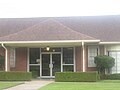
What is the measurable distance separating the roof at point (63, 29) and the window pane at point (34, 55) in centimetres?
208

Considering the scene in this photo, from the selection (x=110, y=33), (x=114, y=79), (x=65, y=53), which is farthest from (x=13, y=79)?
(x=110, y=33)

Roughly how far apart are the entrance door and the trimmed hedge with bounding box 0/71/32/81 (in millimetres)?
4333

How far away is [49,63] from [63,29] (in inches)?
144

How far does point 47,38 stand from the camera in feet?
92.3

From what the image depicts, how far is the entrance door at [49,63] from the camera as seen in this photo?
3177 centimetres

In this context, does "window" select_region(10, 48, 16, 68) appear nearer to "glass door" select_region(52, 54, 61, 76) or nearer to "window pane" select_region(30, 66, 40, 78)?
"window pane" select_region(30, 66, 40, 78)

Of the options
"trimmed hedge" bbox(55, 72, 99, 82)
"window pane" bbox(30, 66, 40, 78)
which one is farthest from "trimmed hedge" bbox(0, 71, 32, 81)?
"window pane" bbox(30, 66, 40, 78)

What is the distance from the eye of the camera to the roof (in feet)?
94.0

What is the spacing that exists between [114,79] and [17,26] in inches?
460

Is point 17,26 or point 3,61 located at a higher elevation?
point 17,26

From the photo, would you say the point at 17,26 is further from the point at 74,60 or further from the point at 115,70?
the point at 115,70

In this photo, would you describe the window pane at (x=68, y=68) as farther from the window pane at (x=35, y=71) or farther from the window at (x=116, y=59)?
the window at (x=116, y=59)

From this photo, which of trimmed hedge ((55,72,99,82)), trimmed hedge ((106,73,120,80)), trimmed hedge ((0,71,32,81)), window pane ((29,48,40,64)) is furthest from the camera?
window pane ((29,48,40,64))

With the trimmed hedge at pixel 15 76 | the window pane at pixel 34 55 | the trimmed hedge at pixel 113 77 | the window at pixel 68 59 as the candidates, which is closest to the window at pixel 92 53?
the window at pixel 68 59
